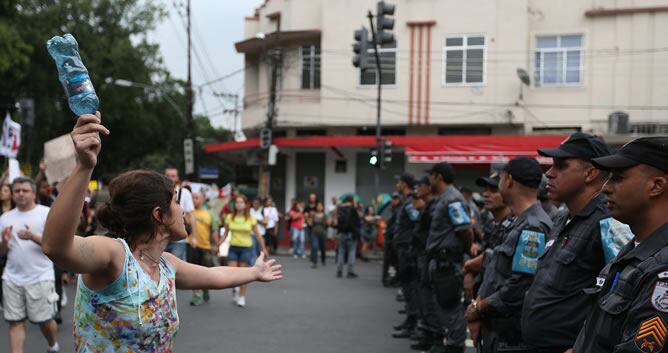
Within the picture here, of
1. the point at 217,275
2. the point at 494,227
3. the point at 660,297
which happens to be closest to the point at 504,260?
the point at 494,227

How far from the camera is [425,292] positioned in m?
8.50

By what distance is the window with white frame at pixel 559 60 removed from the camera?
86.3 feet

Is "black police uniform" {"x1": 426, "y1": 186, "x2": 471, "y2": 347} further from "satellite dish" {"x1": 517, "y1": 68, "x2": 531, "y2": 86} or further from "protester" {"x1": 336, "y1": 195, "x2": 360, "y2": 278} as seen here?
"satellite dish" {"x1": 517, "y1": 68, "x2": 531, "y2": 86}

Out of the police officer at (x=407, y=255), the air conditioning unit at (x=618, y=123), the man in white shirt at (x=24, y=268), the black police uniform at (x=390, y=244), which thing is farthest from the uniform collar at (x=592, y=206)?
the air conditioning unit at (x=618, y=123)

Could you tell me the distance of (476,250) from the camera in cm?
909

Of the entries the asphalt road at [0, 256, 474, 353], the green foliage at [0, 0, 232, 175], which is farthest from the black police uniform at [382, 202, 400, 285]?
the green foliage at [0, 0, 232, 175]

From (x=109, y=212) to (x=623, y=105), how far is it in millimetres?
25805

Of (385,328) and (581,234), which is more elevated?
(581,234)

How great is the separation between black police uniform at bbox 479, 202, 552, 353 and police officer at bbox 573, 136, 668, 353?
169cm

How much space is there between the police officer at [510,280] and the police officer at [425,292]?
310cm

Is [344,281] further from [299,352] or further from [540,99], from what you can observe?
[540,99]

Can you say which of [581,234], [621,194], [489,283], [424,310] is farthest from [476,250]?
[621,194]

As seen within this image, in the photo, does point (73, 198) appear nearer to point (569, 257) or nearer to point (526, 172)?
point (569, 257)

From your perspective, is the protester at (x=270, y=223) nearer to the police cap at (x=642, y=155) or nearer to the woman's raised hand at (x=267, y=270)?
the woman's raised hand at (x=267, y=270)
